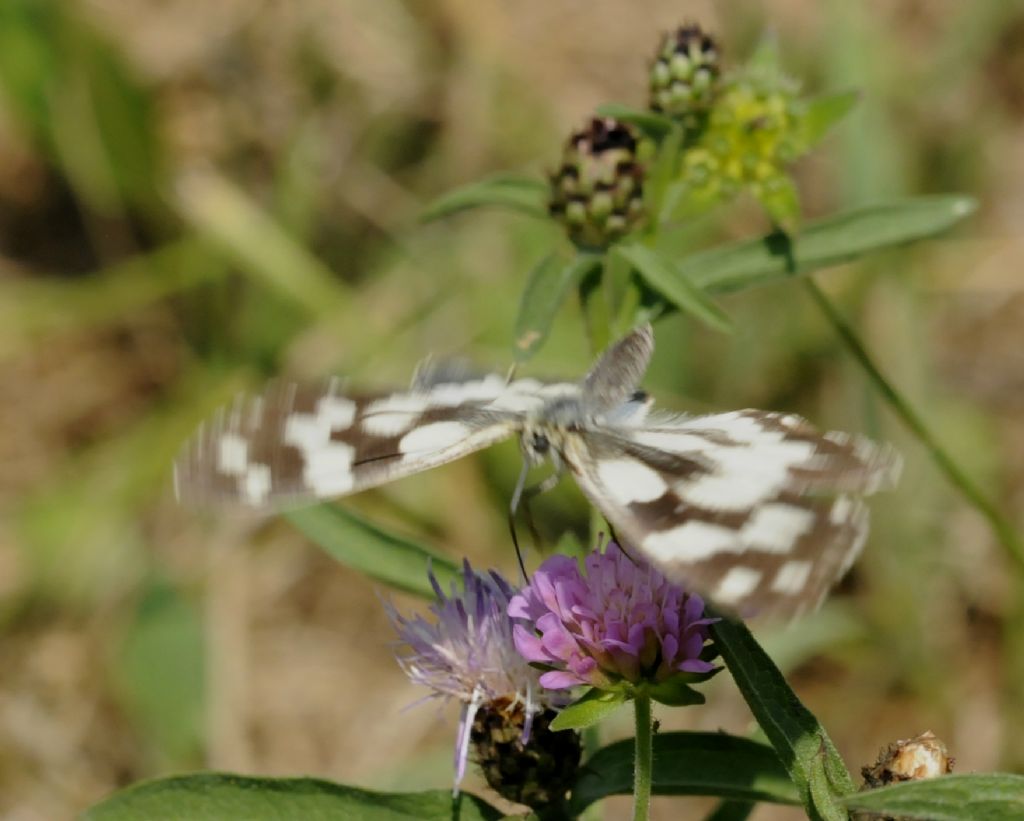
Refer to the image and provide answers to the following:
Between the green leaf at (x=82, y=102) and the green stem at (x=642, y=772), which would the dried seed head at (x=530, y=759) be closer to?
the green stem at (x=642, y=772)

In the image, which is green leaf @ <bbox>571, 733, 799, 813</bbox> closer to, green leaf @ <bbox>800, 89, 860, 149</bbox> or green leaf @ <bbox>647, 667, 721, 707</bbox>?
green leaf @ <bbox>647, 667, 721, 707</bbox>

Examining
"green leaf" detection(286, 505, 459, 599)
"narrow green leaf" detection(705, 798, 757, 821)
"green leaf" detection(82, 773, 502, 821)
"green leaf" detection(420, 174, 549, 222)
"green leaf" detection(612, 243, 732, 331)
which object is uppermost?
"green leaf" detection(420, 174, 549, 222)

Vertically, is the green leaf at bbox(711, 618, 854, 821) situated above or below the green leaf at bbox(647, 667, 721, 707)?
below

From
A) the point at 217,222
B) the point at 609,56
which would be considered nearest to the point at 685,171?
the point at 217,222

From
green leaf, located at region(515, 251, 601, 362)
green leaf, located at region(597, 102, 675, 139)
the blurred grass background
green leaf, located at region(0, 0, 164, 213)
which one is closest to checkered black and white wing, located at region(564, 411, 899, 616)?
green leaf, located at region(515, 251, 601, 362)

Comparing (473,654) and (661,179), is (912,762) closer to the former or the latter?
(473,654)

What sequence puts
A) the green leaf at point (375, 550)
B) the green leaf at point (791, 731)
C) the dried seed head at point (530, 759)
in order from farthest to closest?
the green leaf at point (375, 550), the dried seed head at point (530, 759), the green leaf at point (791, 731)

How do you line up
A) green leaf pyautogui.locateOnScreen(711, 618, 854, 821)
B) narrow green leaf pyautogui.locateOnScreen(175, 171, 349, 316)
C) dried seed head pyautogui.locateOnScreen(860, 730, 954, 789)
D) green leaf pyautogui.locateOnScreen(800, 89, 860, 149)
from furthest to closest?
narrow green leaf pyautogui.locateOnScreen(175, 171, 349, 316) → green leaf pyautogui.locateOnScreen(800, 89, 860, 149) → dried seed head pyautogui.locateOnScreen(860, 730, 954, 789) → green leaf pyautogui.locateOnScreen(711, 618, 854, 821)

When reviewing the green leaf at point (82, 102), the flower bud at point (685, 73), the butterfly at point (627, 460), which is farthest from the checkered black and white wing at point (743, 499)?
the green leaf at point (82, 102)
